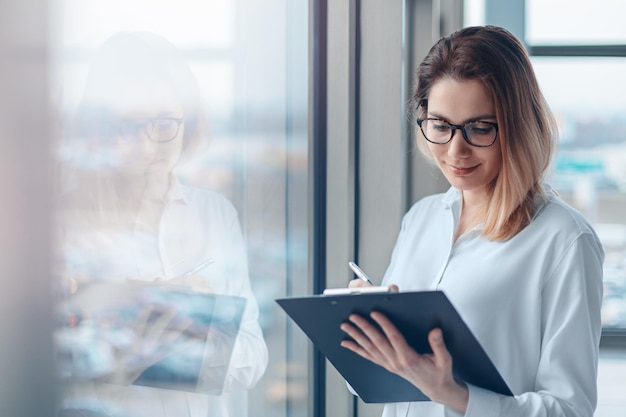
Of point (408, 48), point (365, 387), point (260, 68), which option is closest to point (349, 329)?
point (365, 387)

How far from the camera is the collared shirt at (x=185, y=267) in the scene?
3.25ft

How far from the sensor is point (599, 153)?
173 centimetres

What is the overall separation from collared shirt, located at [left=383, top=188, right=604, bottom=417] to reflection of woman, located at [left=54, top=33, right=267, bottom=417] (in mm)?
418

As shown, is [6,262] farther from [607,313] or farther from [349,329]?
[607,313]

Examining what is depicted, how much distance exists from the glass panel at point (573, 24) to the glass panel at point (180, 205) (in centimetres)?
62

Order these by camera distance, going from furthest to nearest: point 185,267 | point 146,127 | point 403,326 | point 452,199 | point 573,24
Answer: point 573,24, point 452,199, point 185,267, point 146,127, point 403,326

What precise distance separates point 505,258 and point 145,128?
25.0 inches

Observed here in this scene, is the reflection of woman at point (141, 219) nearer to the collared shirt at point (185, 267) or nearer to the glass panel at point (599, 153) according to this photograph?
the collared shirt at point (185, 267)

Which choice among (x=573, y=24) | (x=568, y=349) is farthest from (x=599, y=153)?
(x=568, y=349)

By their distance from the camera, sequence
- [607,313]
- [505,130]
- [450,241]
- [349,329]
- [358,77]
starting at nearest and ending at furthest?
1. [349,329]
2. [505,130]
3. [450,241]
4. [358,77]
5. [607,313]

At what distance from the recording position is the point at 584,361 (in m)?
1.02

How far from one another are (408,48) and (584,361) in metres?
0.82

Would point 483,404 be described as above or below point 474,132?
below

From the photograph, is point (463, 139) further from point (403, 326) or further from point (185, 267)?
point (185, 267)
